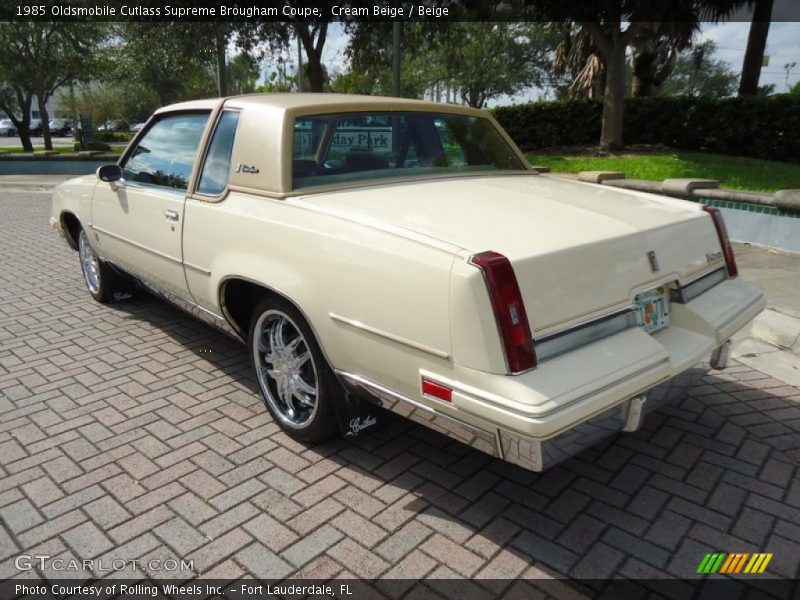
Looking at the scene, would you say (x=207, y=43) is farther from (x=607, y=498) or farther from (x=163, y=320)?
(x=607, y=498)

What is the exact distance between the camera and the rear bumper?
211 cm

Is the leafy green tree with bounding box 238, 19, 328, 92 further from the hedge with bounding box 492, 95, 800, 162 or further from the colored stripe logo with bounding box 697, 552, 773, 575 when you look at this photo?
the colored stripe logo with bounding box 697, 552, 773, 575

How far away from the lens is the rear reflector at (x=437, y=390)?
227 cm

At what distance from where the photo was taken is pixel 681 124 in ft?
45.6

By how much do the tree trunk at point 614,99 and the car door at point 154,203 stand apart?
11707mm

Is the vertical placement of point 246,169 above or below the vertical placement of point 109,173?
above

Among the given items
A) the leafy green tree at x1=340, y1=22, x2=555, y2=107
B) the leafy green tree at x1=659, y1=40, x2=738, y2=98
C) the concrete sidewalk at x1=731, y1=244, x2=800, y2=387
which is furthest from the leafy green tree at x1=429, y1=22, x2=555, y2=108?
the concrete sidewalk at x1=731, y1=244, x2=800, y2=387

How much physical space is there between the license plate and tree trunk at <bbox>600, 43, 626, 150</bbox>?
40.1ft

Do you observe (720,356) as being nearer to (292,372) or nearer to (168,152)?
(292,372)

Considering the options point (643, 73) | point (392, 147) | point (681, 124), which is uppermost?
point (643, 73)

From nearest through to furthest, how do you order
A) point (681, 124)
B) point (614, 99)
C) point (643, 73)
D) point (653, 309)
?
point (653, 309), point (614, 99), point (681, 124), point (643, 73)

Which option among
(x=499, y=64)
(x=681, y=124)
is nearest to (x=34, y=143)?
(x=499, y=64)

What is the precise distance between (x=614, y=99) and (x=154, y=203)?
12223 mm

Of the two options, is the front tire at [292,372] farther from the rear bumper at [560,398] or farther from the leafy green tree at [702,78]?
the leafy green tree at [702,78]
